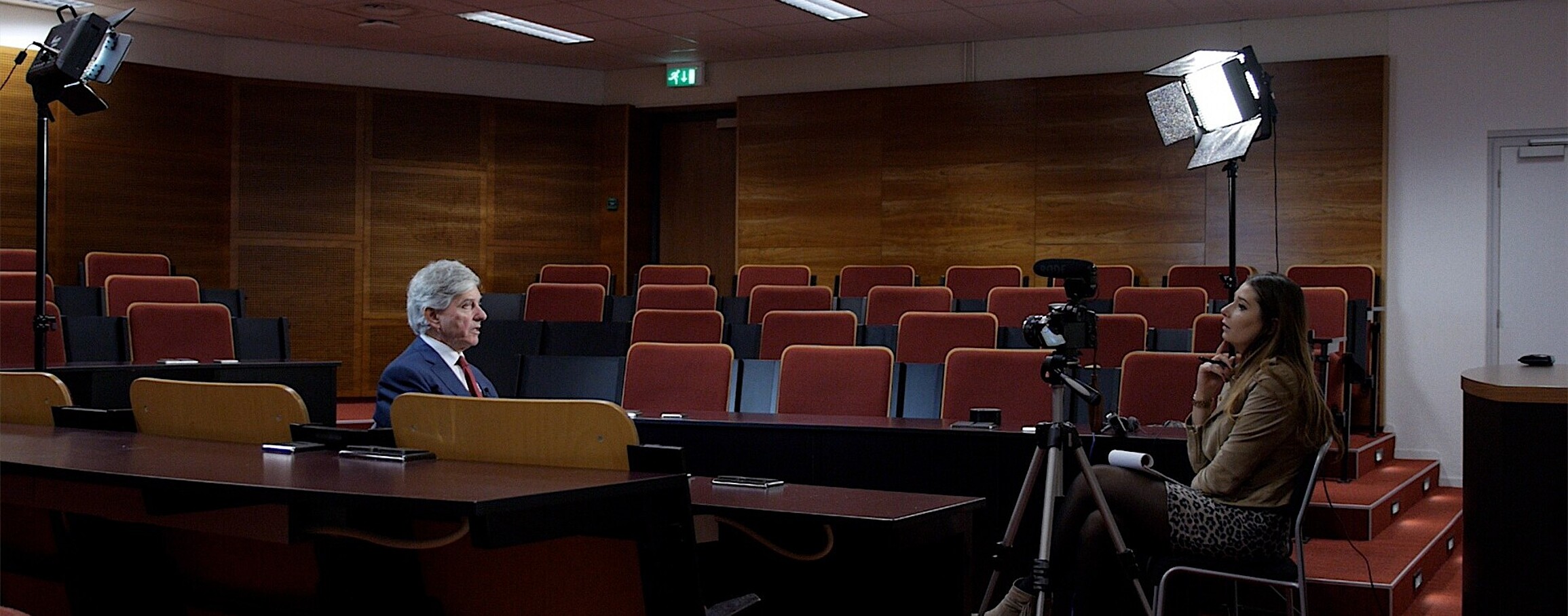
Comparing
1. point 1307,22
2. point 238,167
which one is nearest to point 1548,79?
point 1307,22

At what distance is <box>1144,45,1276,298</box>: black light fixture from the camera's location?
5762 mm

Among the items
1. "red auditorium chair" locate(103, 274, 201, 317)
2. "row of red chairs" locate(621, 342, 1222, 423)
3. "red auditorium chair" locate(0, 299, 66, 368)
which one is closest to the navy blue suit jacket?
"row of red chairs" locate(621, 342, 1222, 423)

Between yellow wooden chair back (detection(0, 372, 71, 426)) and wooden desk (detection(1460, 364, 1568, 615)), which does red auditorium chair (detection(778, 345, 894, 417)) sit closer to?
wooden desk (detection(1460, 364, 1568, 615))

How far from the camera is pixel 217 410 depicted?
2531 mm

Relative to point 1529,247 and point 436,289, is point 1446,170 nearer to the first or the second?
point 1529,247

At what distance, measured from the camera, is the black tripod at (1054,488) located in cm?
299

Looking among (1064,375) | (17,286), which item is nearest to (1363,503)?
(1064,375)

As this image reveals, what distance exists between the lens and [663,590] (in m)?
1.90

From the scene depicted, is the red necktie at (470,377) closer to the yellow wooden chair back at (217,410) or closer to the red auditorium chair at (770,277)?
the yellow wooden chair back at (217,410)

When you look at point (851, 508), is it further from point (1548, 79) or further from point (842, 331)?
point (1548, 79)

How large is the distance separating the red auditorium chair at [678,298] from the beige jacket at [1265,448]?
15.8ft

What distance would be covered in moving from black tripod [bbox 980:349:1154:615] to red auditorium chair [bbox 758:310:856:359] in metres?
2.73

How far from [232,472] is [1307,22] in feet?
26.3

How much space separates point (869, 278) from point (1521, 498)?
6.47m
